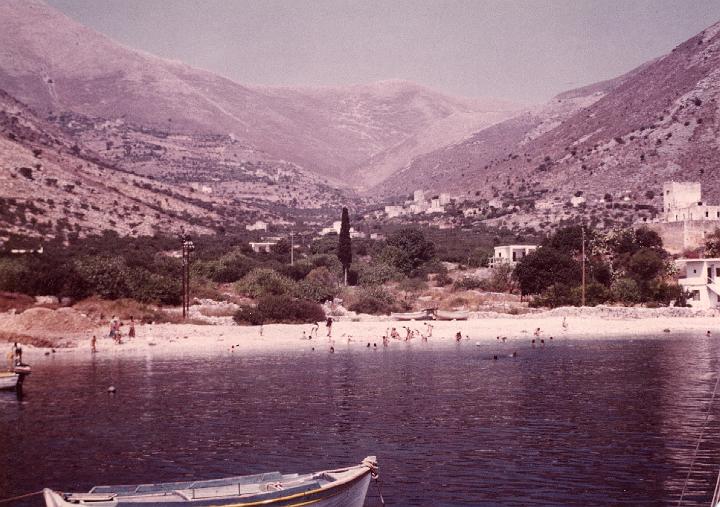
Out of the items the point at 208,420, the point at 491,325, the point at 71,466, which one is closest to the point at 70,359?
the point at 208,420

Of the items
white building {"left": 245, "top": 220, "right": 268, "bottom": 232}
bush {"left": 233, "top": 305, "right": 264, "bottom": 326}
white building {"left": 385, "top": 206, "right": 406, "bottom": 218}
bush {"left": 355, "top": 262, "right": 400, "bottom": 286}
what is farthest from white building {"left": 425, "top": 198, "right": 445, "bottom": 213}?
bush {"left": 233, "top": 305, "right": 264, "bottom": 326}

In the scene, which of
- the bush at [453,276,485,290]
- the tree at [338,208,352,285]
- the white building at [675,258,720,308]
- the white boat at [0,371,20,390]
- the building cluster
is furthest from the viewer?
the building cluster

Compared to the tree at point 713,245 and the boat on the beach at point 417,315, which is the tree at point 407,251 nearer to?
the boat on the beach at point 417,315

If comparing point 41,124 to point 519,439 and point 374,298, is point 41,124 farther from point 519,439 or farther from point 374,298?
point 519,439

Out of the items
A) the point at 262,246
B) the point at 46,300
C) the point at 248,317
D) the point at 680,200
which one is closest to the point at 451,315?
the point at 248,317

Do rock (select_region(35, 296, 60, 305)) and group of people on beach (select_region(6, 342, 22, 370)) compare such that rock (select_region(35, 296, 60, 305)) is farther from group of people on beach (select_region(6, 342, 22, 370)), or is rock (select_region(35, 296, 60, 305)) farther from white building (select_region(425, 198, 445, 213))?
white building (select_region(425, 198, 445, 213))

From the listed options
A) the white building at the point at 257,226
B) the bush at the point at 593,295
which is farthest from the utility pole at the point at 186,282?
the white building at the point at 257,226
